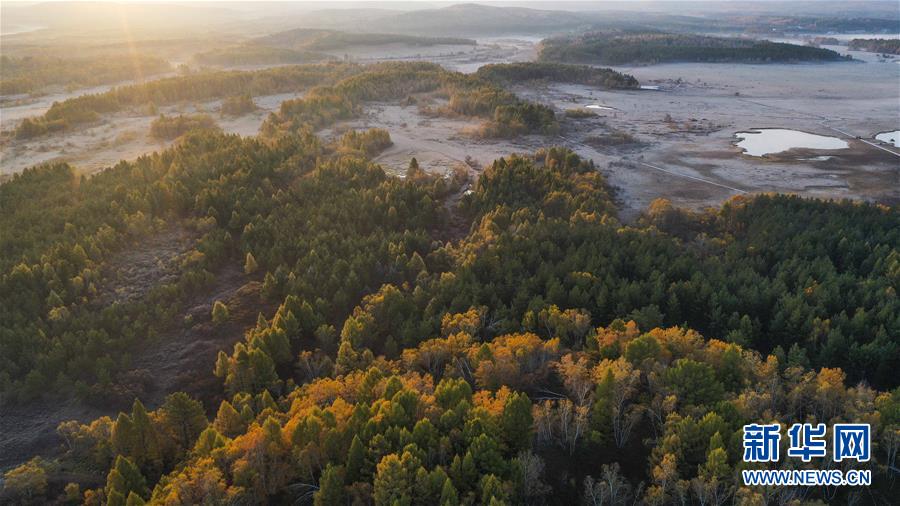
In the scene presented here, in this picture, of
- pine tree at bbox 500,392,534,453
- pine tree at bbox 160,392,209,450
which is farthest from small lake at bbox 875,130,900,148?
pine tree at bbox 160,392,209,450

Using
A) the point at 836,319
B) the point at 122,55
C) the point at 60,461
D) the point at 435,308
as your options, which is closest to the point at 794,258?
the point at 836,319

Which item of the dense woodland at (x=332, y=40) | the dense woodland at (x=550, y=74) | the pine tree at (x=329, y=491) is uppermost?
the dense woodland at (x=332, y=40)

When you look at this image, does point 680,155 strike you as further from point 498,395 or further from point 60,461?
point 60,461

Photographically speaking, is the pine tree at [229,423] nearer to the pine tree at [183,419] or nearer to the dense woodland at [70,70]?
the pine tree at [183,419]

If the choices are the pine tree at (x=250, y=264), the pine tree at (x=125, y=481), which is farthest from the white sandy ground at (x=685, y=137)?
the pine tree at (x=125, y=481)

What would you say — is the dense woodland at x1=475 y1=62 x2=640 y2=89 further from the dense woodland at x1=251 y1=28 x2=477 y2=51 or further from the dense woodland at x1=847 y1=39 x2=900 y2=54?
the dense woodland at x1=847 y1=39 x2=900 y2=54
